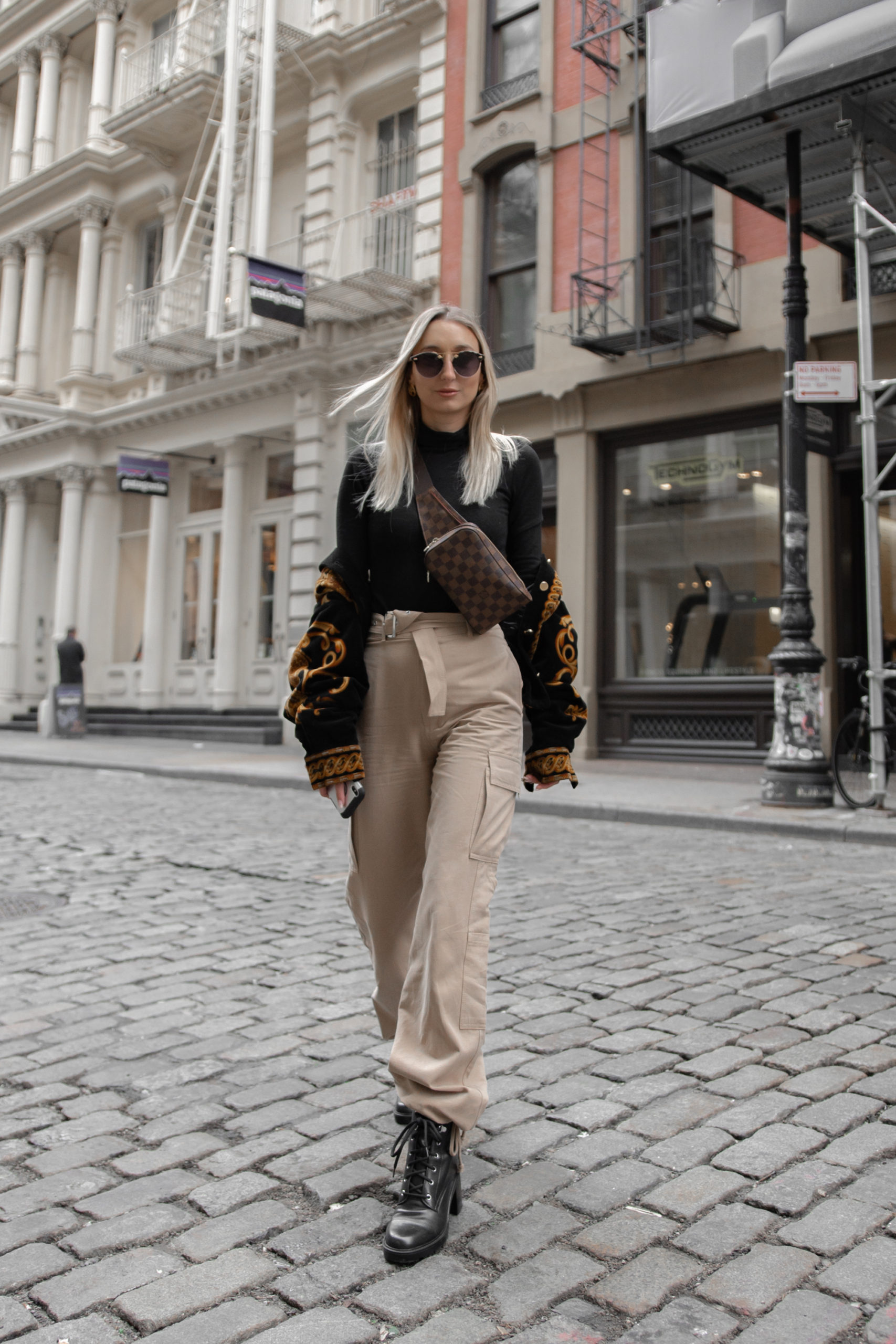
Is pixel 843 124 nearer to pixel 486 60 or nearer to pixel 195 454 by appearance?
pixel 486 60

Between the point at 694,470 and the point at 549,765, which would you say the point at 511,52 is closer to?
the point at 694,470

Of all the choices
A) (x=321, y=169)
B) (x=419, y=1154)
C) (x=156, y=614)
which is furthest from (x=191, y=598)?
(x=419, y=1154)

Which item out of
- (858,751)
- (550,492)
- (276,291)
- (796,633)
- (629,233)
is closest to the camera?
(858,751)

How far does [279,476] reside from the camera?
20.7 metres

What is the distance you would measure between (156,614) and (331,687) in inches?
802

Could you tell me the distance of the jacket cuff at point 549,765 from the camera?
9.11ft

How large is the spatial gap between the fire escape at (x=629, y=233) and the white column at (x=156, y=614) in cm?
1054

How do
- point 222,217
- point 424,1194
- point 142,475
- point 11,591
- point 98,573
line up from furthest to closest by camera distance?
point 11,591
point 98,573
point 142,475
point 222,217
point 424,1194

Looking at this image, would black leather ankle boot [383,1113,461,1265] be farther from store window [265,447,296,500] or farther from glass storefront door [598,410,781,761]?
store window [265,447,296,500]

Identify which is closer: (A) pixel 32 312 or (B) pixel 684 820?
(B) pixel 684 820

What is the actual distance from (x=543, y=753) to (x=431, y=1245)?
1112mm

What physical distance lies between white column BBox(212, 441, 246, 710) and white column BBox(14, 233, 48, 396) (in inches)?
Result: 293

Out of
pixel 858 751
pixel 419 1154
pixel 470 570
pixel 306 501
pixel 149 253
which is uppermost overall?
pixel 149 253

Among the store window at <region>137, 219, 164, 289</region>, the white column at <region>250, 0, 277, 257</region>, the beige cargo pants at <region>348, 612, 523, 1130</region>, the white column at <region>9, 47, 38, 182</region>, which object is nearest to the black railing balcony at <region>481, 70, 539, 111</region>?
the white column at <region>250, 0, 277, 257</region>
